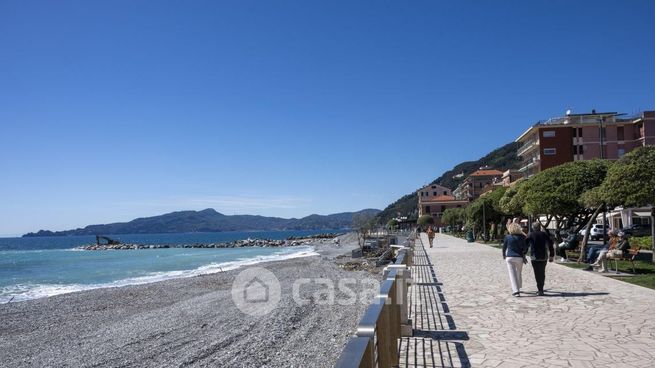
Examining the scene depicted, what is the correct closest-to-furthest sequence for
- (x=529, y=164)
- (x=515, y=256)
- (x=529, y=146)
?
(x=515, y=256) → (x=529, y=146) → (x=529, y=164)

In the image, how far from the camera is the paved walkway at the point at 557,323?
18.0ft

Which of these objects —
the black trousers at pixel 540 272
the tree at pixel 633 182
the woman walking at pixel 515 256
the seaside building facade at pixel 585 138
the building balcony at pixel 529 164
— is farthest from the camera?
the building balcony at pixel 529 164

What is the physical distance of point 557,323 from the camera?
23.5ft

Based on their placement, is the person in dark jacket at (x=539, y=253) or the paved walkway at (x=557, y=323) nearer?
the paved walkway at (x=557, y=323)

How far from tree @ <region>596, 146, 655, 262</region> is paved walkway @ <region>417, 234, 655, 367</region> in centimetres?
327

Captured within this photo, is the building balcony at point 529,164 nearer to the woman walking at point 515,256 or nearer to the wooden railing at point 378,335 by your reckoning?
the woman walking at point 515,256

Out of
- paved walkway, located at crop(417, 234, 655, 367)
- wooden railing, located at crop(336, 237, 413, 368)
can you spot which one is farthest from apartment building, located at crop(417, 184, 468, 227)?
wooden railing, located at crop(336, 237, 413, 368)

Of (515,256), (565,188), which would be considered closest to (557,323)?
(515,256)

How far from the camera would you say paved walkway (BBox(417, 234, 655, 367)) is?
5473 mm

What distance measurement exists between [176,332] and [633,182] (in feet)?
41.9

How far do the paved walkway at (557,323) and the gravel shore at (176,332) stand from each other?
2621 mm

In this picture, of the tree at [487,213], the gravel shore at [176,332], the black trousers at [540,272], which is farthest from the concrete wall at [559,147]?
the black trousers at [540,272]

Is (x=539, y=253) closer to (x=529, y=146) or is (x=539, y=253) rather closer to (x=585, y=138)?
(x=585, y=138)

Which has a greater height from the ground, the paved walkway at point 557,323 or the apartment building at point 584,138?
the apartment building at point 584,138
